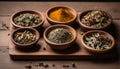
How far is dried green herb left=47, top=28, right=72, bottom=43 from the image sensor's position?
2.03 meters

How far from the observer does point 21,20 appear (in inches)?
86.0

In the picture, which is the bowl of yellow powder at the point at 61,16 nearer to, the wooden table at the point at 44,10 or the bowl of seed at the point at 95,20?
the bowl of seed at the point at 95,20

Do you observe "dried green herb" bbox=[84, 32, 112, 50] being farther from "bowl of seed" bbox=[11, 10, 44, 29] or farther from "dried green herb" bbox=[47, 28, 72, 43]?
"bowl of seed" bbox=[11, 10, 44, 29]

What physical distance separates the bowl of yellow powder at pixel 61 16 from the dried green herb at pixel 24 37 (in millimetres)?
174

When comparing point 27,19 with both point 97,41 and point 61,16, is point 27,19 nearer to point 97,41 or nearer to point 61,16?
point 61,16

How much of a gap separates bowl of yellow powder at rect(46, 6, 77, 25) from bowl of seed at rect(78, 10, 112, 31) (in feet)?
0.16

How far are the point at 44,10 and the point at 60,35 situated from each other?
0.41 metres

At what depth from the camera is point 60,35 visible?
2045mm

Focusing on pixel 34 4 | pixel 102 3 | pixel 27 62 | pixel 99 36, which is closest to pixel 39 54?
pixel 27 62

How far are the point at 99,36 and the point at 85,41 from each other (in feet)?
0.28

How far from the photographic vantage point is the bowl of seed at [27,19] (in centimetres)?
216

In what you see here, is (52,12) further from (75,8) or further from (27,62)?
(27,62)

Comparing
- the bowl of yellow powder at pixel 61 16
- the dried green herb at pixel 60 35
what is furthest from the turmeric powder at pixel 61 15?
the dried green herb at pixel 60 35

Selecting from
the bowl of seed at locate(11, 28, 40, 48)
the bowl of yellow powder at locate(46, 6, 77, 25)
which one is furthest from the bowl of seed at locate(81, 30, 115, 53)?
the bowl of seed at locate(11, 28, 40, 48)
